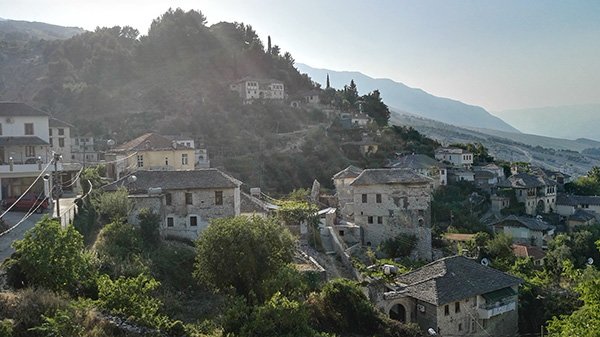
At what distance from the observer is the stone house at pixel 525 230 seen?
5228 cm

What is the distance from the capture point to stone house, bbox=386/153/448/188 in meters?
61.8

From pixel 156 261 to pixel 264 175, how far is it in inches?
1424

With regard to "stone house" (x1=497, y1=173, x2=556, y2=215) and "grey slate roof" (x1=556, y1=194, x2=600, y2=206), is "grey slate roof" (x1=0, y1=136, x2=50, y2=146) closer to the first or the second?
"stone house" (x1=497, y1=173, x2=556, y2=215)

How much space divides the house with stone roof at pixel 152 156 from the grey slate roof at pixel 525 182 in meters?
41.5

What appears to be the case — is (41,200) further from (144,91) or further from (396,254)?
(144,91)

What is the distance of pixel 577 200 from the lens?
64.1 metres

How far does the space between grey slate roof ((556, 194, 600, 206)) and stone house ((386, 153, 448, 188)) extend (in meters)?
14.5

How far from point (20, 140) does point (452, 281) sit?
2637 centimetres

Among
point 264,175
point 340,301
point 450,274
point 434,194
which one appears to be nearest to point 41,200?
point 340,301

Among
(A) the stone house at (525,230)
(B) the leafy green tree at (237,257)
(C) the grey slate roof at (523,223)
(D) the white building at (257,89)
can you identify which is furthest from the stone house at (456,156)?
(B) the leafy green tree at (237,257)

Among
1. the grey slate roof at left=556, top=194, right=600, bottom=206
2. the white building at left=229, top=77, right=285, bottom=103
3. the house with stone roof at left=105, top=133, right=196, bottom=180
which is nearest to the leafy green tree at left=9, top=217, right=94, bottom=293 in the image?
the house with stone roof at left=105, top=133, right=196, bottom=180

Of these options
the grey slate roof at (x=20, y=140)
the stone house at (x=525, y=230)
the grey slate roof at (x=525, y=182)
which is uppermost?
the grey slate roof at (x=20, y=140)

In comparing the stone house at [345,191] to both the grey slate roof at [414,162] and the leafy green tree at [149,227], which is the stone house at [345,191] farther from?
the leafy green tree at [149,227]

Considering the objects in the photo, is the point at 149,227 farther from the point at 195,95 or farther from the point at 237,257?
the point at 195,95
